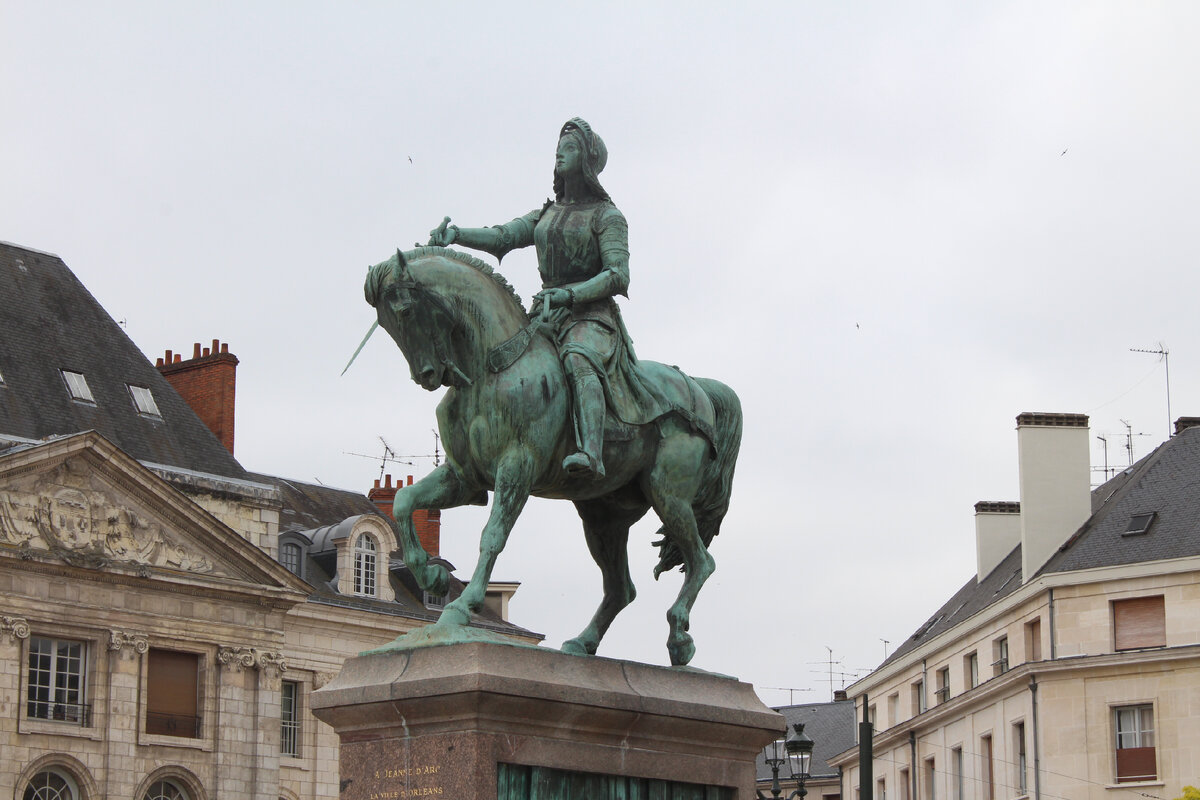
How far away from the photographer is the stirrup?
444 inches

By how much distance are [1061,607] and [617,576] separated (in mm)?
35294

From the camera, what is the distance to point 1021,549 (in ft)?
172

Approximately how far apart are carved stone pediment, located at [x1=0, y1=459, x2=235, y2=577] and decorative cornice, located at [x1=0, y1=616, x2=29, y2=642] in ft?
4.04

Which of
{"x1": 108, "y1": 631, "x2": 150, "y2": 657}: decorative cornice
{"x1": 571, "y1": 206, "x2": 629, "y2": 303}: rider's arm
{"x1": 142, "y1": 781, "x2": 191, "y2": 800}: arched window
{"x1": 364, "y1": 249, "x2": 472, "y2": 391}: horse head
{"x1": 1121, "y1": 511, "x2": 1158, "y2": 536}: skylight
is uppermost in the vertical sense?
{"x1": 1121, "y1": 511, "x2": 1158, "y2": 536}: skylight

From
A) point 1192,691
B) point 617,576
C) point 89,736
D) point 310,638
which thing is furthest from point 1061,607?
point 617,576

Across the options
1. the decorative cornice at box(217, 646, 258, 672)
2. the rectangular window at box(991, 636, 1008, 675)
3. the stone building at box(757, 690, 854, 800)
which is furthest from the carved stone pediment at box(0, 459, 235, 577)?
the stone building at box(757, 690, 854, 800)

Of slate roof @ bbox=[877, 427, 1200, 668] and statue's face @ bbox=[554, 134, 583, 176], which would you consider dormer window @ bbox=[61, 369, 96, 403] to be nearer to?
slate roof @ bbox=[877, 427, 1200, 668]

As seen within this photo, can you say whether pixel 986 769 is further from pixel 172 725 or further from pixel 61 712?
pixel 61 712

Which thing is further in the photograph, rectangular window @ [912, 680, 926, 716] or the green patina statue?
rectangular window @ [912, 680, 926, 716]

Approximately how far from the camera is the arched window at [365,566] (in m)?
48.3

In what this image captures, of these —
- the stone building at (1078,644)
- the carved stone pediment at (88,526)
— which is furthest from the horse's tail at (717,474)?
the carved stone pediment at (88,526)

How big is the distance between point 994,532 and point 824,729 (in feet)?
75.5

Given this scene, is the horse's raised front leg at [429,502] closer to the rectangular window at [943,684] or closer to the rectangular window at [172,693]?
the rectangular window at [172,693]

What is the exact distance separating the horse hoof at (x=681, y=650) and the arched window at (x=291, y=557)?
36351 millimetres
